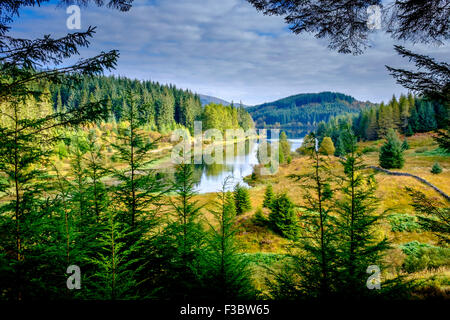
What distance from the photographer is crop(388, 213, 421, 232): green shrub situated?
14.6m

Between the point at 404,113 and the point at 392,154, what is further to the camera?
the point at 404,113

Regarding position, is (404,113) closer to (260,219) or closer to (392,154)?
(392,154)

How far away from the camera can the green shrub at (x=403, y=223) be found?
48.0ft

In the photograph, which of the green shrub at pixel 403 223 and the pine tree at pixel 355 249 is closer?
the pine tree at pixel 355 249

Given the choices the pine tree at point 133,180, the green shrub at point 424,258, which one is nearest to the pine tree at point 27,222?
the pine tree at point 133,180

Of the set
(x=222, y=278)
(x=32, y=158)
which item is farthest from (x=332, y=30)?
(x=32, y=158)

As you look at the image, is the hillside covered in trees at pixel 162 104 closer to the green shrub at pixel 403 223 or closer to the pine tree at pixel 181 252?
the green shrub at pixel 403 223

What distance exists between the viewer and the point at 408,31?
4.42m

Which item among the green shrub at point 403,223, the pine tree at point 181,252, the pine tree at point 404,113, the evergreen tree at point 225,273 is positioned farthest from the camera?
the pine tree at point 404,113

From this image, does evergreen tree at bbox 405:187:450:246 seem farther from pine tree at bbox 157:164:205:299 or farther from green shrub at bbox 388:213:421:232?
green shrub at bbox 388:213:421:232

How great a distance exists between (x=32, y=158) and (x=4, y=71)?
1.74 metres

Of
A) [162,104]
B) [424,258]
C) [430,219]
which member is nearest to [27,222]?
[430,219]

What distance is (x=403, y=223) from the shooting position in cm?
1538

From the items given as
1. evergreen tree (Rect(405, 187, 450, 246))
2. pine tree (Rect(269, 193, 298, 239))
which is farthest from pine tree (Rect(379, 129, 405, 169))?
evergreen tree (Rect(405, 187, 450, 246))
